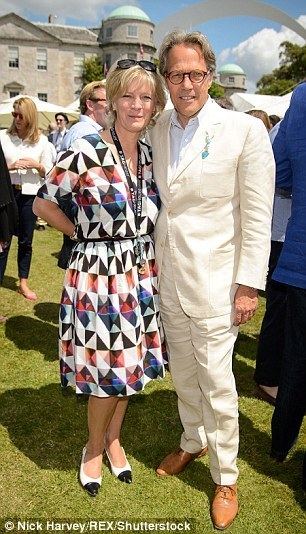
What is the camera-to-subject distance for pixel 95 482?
2.73 meters

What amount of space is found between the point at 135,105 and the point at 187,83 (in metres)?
0.28

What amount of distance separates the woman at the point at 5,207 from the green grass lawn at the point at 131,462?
3.98 ft

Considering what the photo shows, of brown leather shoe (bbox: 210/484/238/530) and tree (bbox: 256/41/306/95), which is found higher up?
tree (bbox: 256/41/306/95)

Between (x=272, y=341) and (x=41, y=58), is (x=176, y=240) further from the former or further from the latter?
(x=41, y=58)

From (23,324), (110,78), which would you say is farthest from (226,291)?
(23,324)

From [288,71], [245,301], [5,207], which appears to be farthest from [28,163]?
[288,71]

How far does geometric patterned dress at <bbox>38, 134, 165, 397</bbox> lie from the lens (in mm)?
2262

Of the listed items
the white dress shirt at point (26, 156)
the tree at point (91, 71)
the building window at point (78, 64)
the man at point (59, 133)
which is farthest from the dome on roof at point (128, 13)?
the white dress shirt at point (26, 156)

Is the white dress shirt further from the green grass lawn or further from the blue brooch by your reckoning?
the blue brooch

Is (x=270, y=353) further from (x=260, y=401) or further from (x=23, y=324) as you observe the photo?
(x=23, y=324)

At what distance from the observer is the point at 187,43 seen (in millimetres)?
2184

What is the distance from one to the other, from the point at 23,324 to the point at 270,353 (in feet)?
8.97

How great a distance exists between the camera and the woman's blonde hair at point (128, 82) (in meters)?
2.26

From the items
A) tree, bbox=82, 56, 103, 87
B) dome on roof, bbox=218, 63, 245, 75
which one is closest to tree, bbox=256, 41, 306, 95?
tree, bbox=82, 56, 103, 87
